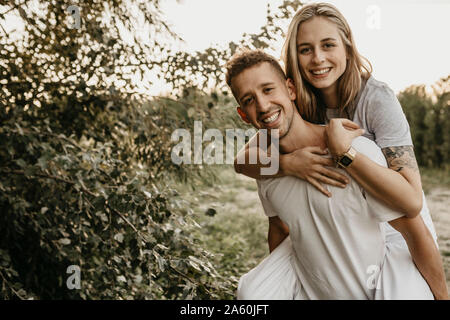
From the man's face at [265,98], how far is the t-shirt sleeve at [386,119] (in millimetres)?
399

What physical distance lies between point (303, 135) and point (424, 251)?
64 centimetres

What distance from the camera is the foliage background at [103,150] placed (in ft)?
8.06

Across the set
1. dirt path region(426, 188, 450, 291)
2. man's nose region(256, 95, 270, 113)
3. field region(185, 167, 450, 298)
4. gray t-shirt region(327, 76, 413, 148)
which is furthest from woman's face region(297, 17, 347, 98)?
dirt path region(426, 188, 450, 291)

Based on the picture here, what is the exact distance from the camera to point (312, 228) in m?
1.76

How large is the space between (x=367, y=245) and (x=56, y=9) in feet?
7.83

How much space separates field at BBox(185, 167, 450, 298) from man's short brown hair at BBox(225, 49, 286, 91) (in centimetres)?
242

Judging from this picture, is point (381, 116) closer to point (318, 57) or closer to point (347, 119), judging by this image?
point (347, 119)

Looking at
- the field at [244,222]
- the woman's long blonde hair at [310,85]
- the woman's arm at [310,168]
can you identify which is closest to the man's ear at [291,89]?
the woman's long blonde hair at [310,85]

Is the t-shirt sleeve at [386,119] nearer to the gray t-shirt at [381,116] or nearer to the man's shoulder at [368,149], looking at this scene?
the gray t-shirt at [381,116]

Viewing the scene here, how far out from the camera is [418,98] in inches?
309

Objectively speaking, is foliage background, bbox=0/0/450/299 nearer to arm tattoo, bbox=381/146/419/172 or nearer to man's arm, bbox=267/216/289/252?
man's arm, bbox=267/216/289/252

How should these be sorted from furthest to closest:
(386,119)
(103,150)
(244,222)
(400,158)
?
(244,222)
(103,150)
(386,119)
(400,158)

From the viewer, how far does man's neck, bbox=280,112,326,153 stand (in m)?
1.94

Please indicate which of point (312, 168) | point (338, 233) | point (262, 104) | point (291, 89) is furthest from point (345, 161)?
point (291, 89)
